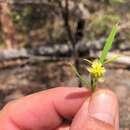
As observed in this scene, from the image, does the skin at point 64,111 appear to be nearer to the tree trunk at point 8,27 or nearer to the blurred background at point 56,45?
the blurred background at point 56,45

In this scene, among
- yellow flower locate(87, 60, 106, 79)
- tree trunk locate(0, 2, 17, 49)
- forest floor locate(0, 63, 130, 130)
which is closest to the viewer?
yellow flower locate(87, 60, 106, 79)

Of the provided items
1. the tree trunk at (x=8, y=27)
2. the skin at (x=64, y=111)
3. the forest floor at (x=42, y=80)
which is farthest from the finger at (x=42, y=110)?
the tree trunk at (x=8, y=27)

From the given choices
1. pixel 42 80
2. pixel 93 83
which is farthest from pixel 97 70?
pixel 42 80

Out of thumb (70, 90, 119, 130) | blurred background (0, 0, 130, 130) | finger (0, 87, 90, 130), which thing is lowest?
blurred background (0, 0, 130, 130)

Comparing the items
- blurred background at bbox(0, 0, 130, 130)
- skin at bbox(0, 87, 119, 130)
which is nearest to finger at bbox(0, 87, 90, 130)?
skin at bbox(0, 87, 119, 130)

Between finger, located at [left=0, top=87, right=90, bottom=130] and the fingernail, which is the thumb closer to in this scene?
the fingernail

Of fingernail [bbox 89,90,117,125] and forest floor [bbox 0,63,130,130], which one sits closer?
fingernail [bbox 89,90,117,125]
